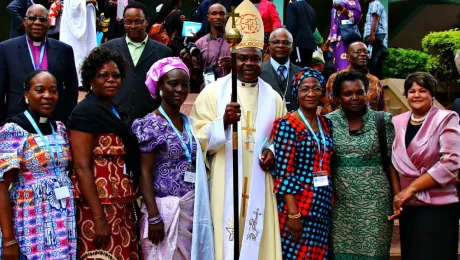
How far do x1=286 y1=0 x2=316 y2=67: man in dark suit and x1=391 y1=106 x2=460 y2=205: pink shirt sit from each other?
419 cm

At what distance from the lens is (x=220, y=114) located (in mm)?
4707

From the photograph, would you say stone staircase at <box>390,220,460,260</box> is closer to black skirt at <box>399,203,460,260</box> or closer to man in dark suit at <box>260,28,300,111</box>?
black skirt at <box>399,203,460,260</box>

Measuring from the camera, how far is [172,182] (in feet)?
14.5

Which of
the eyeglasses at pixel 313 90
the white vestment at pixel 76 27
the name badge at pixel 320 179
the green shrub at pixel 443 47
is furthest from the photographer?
the green shrub at pixel 443 47

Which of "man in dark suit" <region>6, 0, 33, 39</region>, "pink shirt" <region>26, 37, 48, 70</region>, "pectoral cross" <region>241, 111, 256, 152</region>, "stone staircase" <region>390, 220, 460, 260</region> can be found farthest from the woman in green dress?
"man in dark suit" <region>6, 0, 33, 39</region>

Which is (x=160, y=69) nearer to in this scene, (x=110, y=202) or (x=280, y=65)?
(x=110, y=202)

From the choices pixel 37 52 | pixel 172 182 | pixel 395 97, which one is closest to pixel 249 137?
pixel 172 182

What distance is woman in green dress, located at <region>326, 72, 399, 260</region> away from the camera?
15.0ft

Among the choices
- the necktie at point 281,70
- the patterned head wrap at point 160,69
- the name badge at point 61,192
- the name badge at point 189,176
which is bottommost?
the name badge at point 61,192

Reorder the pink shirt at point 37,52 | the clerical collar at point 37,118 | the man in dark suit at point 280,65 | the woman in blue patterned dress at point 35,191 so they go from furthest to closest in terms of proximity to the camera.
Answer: the man in dark suit at point 280,65, the pink shirt at point 37,52, the clerical collar at point 37,118, the woman in blue patterned dress at point 35,191

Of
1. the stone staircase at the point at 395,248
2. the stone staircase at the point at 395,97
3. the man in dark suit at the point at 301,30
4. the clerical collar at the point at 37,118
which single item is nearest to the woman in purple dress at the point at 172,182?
the clerical collar at the point at 37,118

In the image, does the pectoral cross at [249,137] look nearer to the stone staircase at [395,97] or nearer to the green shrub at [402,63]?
the stone staircase at [395,97]

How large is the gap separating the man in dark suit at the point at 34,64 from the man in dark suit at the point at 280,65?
6.35 feet

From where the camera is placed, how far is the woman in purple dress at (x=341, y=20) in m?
9.48
